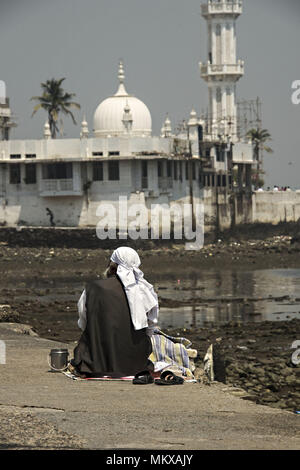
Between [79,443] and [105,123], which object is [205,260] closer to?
Answer: [105,123]

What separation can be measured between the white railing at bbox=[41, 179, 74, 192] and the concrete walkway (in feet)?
125

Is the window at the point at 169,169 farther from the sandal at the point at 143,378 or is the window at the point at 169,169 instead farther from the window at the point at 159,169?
the sandal at the point at 143,378

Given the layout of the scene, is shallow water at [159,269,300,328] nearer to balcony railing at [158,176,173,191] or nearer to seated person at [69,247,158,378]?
balcony railing at [158,176,173,191]

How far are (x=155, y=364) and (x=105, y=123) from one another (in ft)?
137

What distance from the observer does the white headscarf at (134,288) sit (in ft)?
34.8

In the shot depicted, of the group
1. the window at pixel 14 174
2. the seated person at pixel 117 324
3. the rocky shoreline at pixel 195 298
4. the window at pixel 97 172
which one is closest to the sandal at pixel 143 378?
the seated person at pixel 117 324

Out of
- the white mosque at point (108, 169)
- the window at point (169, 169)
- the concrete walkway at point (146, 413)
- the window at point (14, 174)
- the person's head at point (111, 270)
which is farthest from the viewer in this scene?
the window at point (14, 174)

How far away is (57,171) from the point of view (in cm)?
4966

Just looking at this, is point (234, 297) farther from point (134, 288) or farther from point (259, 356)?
point (134, 288)

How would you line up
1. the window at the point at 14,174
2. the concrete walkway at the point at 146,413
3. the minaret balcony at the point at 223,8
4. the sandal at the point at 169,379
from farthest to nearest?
1. the minaret balcony at the point at 223,8
2. the window at the point at 14,174
3. the sandal at the point at 169,379
4. the concrete walkway at the point at 146,413

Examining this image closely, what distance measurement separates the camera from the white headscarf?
10617 millimetres

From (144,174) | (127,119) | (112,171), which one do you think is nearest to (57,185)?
(112,171)

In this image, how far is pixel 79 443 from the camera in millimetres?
7898

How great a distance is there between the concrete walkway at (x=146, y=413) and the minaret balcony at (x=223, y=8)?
169 ft
